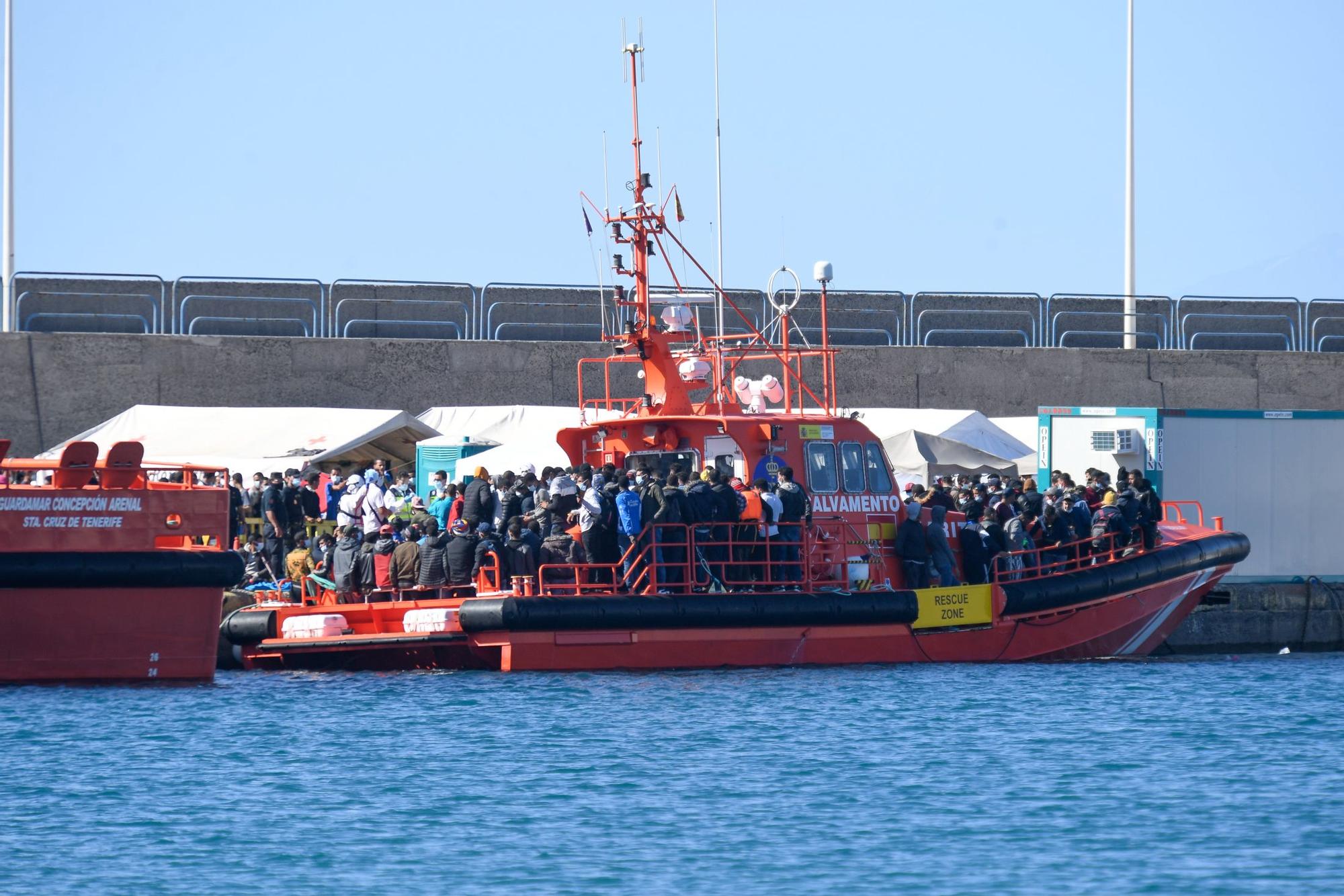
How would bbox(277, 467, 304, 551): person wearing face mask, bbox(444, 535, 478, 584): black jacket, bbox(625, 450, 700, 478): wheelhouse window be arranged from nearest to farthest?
bbox(444, 535, 478, 584): black jacket < bbox(625, 450, 700, 478): wheelhouse window < bbox(277, 467, 304, 551): person wearing face mask

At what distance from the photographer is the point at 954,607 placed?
53.5 ft

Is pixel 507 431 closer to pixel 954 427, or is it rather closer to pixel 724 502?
pixel 954 427

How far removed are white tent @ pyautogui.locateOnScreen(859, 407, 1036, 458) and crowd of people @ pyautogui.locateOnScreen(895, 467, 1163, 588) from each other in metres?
3.58

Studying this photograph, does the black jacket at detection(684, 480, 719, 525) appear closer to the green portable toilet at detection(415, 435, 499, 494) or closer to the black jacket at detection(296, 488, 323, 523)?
the black jacket at detection(296, 488, 323, 523)

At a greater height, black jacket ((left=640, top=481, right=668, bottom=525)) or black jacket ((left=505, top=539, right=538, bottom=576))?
black jacket ((left=640, top=481, right=668, bottom=525))

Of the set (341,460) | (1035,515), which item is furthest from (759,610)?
(341,460)

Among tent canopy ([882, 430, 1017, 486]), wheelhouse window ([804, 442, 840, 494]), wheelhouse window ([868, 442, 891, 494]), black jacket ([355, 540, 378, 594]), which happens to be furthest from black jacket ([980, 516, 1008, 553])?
black jacket ([355, 540, 378, 594])

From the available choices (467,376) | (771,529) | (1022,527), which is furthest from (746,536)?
(467,376)

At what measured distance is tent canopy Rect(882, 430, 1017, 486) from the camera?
21.5 meters

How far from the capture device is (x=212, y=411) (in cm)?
2197

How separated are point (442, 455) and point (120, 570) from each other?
732 cm

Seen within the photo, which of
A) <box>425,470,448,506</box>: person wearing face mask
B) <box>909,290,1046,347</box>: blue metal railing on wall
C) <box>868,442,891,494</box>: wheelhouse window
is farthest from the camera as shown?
<box>909,290,1046,347</box>: blue metal railing on wall

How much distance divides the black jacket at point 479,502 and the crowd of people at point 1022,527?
350cm

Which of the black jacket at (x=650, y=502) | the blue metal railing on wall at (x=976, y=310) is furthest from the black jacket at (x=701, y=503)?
the blue metal railing on wall at (x=976, y=310)
